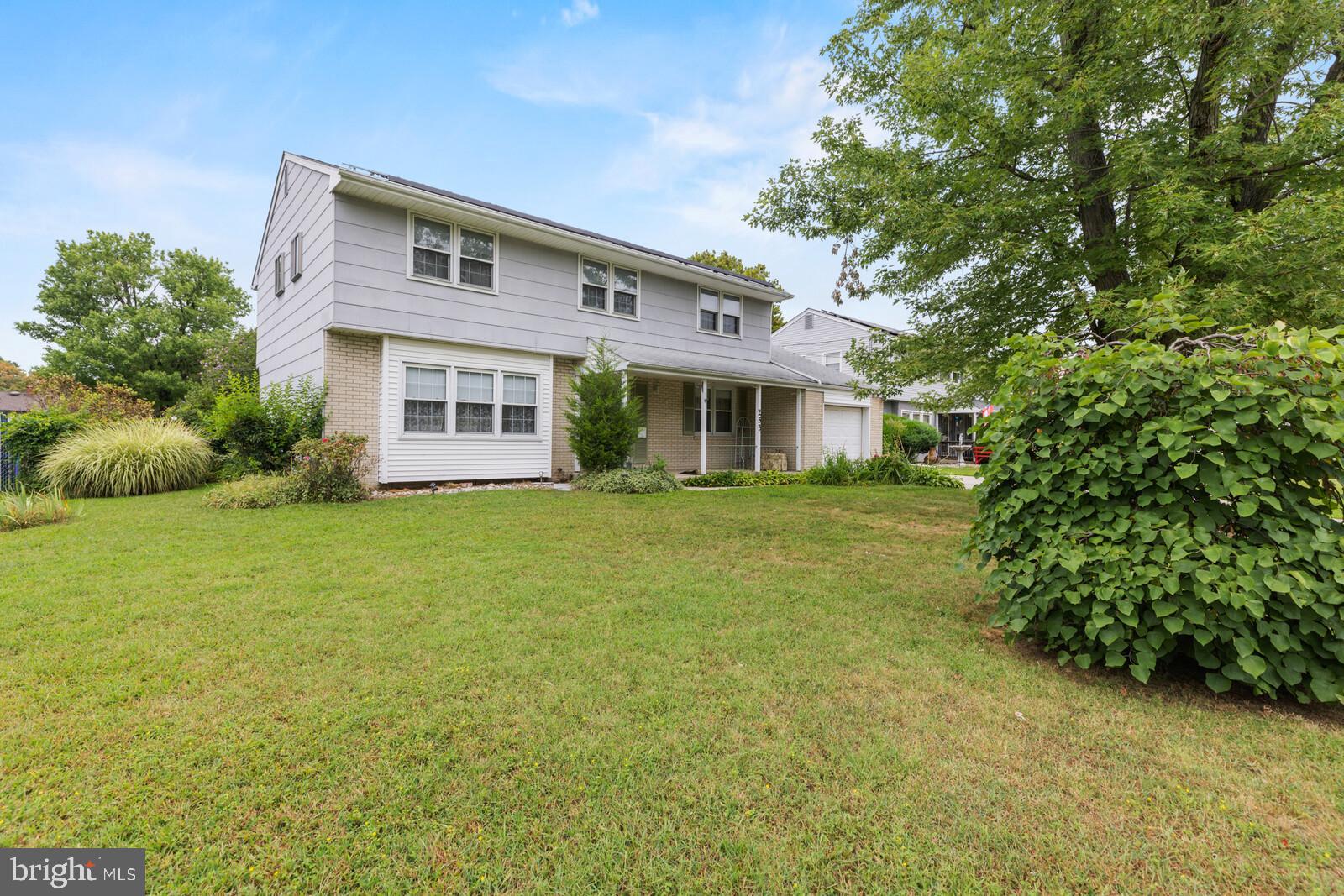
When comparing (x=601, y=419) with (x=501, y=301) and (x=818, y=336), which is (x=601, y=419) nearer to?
(x=501, y=301)

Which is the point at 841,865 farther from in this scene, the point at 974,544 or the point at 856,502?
the point at 856,502

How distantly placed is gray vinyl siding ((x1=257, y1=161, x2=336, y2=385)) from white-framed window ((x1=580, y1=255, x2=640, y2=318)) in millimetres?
5102

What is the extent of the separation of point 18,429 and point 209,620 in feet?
35.0

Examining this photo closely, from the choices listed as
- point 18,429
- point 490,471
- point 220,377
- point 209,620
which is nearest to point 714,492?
point 490,471

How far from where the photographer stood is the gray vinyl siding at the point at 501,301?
9.55 meters

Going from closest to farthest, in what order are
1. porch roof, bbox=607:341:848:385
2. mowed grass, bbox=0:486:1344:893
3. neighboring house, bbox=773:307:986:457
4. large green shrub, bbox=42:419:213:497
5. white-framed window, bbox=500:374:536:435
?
mowed grass, bbox=0:486:1344:893 → large green shrub, bbox=42:419:213:497 → white-framed window, bbox=500:374:536:435 → porch roof, bbox=607:341:848:385 → neighboring house, bbox=773:307:986:457

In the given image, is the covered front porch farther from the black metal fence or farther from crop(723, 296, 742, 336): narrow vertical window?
the black metal fence

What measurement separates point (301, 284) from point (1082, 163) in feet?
46.2

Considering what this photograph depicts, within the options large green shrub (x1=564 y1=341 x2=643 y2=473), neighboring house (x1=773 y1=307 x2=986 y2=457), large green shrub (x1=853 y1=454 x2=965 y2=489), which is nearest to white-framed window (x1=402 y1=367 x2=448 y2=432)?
large green shrub (x1=564 y1=341 x2=643 y2=473)

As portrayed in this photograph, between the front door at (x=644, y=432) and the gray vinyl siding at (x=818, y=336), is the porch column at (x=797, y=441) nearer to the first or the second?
the front door at (x=644, y=432)

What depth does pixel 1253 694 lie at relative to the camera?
273 centimetres

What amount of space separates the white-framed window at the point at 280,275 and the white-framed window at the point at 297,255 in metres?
1.02

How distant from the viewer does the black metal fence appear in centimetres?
923

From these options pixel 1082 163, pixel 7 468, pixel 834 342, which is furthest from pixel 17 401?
pixel 1082 163
